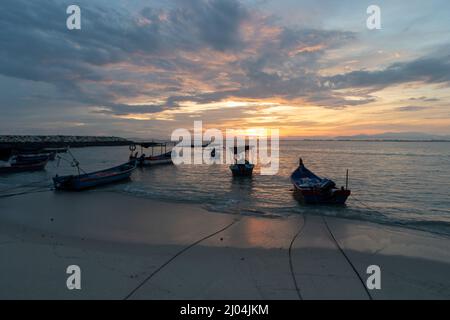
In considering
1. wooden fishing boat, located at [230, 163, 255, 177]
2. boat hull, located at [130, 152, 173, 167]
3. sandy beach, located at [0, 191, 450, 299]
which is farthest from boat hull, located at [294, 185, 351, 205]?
boat hull, located at [130, 152, 173, 167]

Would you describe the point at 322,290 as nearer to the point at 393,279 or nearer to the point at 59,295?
the point at 393,279

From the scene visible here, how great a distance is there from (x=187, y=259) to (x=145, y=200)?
30.8 ft

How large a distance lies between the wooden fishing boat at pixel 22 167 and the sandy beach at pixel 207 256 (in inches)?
739

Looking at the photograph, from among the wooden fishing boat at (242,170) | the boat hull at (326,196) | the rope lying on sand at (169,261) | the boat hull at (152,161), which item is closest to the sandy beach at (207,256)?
the rope lying on sand at (169,261)

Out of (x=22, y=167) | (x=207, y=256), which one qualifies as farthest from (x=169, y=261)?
(x=22, y=167)

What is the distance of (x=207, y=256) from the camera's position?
25.5ft

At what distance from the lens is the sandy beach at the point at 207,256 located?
19.0ft

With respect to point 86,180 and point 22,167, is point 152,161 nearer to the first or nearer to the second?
point 22,167

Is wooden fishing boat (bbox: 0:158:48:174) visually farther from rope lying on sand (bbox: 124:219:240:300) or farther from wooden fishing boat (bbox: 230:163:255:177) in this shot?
rope lying on sand (bbox: 124:219:240:300)

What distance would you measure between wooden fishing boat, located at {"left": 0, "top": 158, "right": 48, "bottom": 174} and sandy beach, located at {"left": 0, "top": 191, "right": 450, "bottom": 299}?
61.6 feet

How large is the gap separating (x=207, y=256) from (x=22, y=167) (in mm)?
30325

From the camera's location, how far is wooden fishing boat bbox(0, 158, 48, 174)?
27422 mm

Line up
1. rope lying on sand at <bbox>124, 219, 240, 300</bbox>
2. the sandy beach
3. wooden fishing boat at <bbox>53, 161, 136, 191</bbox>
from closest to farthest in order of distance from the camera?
rope lying on sand at <bbox>124, 219, 240, 300</bbox>, the sandy beach, wooden fishing boat at <bbox>53, 161, 136, 191</bbox>

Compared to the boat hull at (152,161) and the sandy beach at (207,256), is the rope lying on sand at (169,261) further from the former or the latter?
the boat hull at (152,161)
